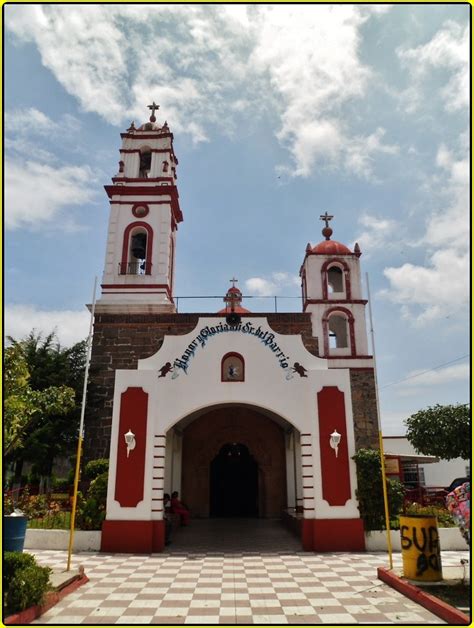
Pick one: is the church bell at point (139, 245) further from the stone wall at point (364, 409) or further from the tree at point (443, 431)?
the tree at point (443, 431)

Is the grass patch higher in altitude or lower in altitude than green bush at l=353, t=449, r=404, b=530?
lower

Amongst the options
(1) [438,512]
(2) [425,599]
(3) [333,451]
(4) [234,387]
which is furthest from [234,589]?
(1) [438,512]

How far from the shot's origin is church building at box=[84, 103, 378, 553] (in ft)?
37.1

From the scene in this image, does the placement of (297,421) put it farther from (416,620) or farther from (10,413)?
(10,413)

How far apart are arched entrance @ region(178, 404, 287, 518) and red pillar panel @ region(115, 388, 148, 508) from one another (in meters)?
4.47

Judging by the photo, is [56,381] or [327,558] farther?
[56,381]

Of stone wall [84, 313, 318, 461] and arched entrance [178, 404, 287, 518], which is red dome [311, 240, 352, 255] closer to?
stone wall [84, 313, 318, 461]

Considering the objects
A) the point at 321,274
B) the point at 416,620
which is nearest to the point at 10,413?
the point at 416,620

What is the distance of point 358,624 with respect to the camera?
600 cm

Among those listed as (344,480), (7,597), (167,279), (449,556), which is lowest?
(449,556)

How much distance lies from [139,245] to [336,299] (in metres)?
9.55

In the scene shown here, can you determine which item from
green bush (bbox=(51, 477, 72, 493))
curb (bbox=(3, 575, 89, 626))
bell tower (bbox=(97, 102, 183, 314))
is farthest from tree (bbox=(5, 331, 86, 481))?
curb (bbox=(3, 575, 89, 626))

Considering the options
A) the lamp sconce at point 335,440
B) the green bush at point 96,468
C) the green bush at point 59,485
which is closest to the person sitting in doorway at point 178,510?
the green bush at point 96,468

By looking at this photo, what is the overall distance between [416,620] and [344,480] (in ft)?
16.9
